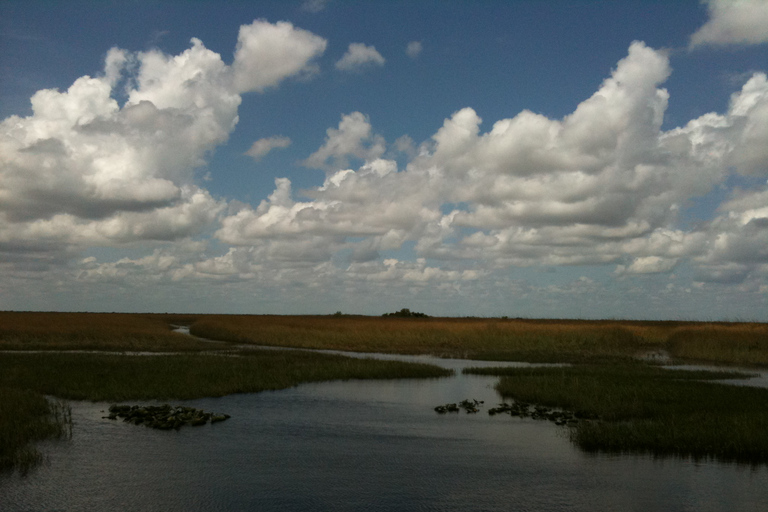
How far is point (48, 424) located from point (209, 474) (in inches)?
286

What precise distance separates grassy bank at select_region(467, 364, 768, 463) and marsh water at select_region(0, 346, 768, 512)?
1067 mm

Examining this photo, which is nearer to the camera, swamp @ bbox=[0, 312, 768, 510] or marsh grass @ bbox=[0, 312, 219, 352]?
swamp @ bbox=[0, 312, 768, 510]

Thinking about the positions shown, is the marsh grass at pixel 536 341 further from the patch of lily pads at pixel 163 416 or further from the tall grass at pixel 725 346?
the patch of lily pads at pixel 163 416

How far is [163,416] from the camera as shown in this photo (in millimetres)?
20984

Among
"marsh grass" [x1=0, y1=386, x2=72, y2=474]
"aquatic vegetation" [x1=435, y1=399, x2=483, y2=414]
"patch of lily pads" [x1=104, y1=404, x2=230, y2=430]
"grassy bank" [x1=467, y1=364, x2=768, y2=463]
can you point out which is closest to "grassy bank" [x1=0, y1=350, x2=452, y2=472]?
"marsh grass" [x1=0, y1=386, x2=72, y2=474]

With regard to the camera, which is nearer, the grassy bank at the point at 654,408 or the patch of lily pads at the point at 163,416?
the grassy bank at the point at 654,408

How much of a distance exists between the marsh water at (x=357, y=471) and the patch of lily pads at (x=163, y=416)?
47cm

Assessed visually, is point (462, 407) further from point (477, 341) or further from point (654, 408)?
point (477, 341)

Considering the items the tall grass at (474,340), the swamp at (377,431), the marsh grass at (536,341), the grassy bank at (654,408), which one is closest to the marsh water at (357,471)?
the swamp at (377,431)

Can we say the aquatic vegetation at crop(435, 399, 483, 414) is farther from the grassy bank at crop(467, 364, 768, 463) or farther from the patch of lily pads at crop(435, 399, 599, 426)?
the grassy bank at crop(467, 364, 768, 463)

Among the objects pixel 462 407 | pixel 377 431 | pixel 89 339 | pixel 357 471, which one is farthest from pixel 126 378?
pixel 89 339

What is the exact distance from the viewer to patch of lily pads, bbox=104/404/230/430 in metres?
20.1

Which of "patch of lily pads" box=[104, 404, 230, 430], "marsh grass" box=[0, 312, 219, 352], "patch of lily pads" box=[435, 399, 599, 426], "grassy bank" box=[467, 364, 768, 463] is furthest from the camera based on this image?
"marsh grass" box=[0, 312, 219, 352]

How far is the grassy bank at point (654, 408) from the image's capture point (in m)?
17.8
